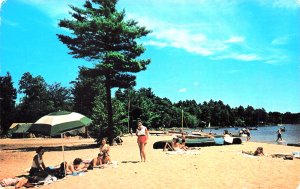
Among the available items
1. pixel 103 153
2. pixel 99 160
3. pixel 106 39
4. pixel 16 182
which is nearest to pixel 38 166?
pixel 16 182

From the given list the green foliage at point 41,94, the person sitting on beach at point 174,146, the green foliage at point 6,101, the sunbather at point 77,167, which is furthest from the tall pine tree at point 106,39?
the green foliage at point 41,94

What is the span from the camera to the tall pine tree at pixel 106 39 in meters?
27.0

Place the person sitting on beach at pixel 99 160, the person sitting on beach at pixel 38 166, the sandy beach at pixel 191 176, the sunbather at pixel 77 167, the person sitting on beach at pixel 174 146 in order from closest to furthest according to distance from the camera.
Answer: the sandy beach at pixel 191 176, the person sitting on beach at pixel 38 166, the sunbather at pixel 77 167, the person sitting on beach at pixel 99 160, the person sitting on beach at pixel 174 146

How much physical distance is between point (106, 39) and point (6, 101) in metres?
53.1

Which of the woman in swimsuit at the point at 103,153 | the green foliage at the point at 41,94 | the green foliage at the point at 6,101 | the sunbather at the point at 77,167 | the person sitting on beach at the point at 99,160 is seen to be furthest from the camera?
the green foliage at the point at 41,94

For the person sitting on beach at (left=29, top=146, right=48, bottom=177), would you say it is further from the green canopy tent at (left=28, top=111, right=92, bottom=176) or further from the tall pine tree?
the tall pine tree

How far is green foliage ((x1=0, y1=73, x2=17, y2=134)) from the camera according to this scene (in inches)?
2709

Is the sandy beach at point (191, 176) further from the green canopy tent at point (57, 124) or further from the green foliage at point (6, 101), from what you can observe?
the green foliage at point (6, 101)

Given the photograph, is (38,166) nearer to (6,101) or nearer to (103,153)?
(103,153)

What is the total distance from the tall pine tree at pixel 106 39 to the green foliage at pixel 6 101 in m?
46.8

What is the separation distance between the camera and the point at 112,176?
11.7 metres

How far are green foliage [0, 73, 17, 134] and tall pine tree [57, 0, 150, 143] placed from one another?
46795 millimetres

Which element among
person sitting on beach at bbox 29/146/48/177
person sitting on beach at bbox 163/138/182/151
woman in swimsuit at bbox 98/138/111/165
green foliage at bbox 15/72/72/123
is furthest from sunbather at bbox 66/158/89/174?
green foliage at bbox 15/72/72/123

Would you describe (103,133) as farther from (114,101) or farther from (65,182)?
(65,182)
